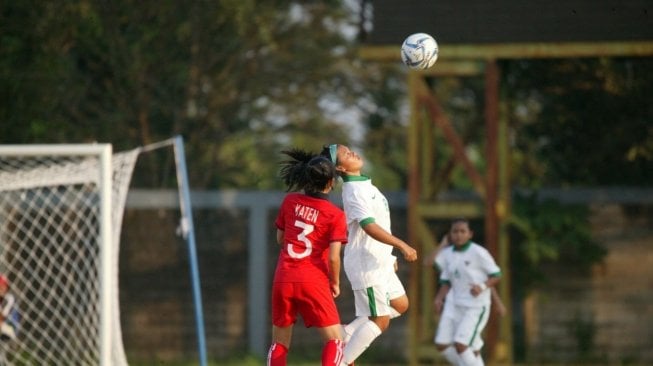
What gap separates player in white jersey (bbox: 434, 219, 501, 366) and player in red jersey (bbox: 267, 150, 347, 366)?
341 centimetres

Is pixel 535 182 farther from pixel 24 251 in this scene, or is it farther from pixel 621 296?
pixel 24 251

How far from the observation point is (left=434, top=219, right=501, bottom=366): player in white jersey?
11.9m

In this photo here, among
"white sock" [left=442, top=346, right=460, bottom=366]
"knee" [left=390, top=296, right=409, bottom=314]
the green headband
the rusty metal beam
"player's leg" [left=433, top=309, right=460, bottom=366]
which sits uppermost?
the rusty metal beam

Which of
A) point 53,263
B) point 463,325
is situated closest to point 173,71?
point 53,263

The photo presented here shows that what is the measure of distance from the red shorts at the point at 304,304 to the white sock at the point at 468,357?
11.2 ft

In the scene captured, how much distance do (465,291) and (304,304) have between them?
12.4ft

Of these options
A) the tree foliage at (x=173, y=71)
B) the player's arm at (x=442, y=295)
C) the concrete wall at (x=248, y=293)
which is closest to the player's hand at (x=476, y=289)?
the player's arm at (x=442, y=295)

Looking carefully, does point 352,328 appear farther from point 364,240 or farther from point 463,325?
point 463,325

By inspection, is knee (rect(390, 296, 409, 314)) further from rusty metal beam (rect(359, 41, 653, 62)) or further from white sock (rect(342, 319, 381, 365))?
rusty metal beam (rect(359, 41, 653, 62))

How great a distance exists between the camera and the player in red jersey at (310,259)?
28.2ft

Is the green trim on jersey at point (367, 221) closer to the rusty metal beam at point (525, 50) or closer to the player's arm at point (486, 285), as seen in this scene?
the player's arm at point (486, 285)

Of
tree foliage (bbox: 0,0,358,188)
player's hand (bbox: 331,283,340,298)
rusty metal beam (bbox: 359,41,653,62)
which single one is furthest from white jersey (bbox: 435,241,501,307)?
tree foliage (bbox: 0,0,358,188)

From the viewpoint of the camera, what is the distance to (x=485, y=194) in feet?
54.4

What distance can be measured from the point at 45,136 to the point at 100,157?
6.21 m
